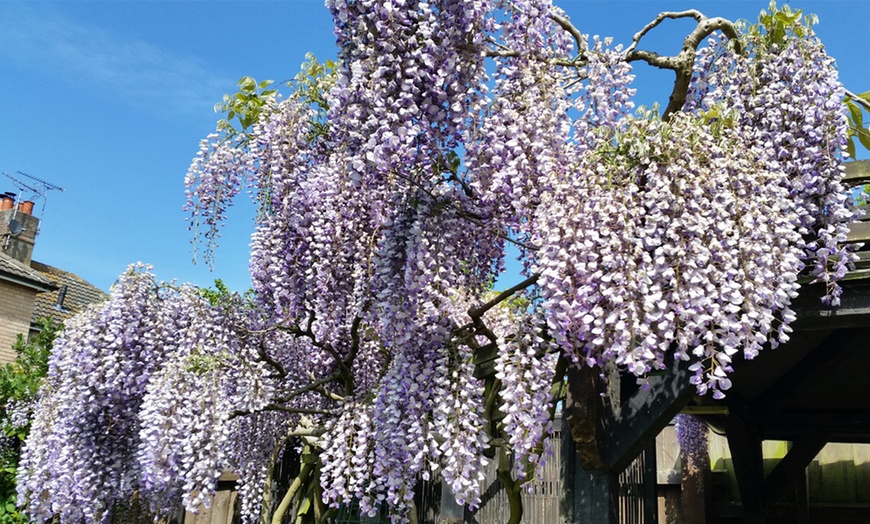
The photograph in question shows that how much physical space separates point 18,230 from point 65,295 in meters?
1.50

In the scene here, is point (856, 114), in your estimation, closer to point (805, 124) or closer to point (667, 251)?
point (805, 124)

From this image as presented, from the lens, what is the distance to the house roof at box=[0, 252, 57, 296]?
12.6 metres

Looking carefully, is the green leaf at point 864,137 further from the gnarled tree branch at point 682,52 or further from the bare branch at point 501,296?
the bare branch at point 501,296

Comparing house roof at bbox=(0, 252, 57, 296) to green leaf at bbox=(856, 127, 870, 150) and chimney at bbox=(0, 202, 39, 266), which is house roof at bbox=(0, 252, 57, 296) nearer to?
chimney at bbox=(0, 202, 39, 266)

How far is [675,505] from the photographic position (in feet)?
28.5

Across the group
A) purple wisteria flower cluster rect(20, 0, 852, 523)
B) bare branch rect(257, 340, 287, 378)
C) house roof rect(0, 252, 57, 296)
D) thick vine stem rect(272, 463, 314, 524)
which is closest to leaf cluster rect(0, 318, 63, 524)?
thick vine stem rect(272, 463, 314, 524)

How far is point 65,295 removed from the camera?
597 inches

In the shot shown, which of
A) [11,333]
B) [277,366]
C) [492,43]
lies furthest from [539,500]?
[11,333]

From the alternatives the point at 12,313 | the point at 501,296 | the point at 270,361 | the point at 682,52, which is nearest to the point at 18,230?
the point at 12,313

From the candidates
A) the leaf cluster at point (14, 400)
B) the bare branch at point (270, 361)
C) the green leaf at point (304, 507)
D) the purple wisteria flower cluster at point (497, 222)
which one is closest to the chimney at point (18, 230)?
the leaf cluster at point (14, 400)

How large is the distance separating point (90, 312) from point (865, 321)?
19.3ft

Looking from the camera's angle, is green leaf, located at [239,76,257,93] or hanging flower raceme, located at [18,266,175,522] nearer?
green leaf, located at [239,76,257,93]

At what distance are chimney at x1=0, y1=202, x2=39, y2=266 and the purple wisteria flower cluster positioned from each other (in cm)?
1008

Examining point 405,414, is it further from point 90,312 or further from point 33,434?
point 33,434
